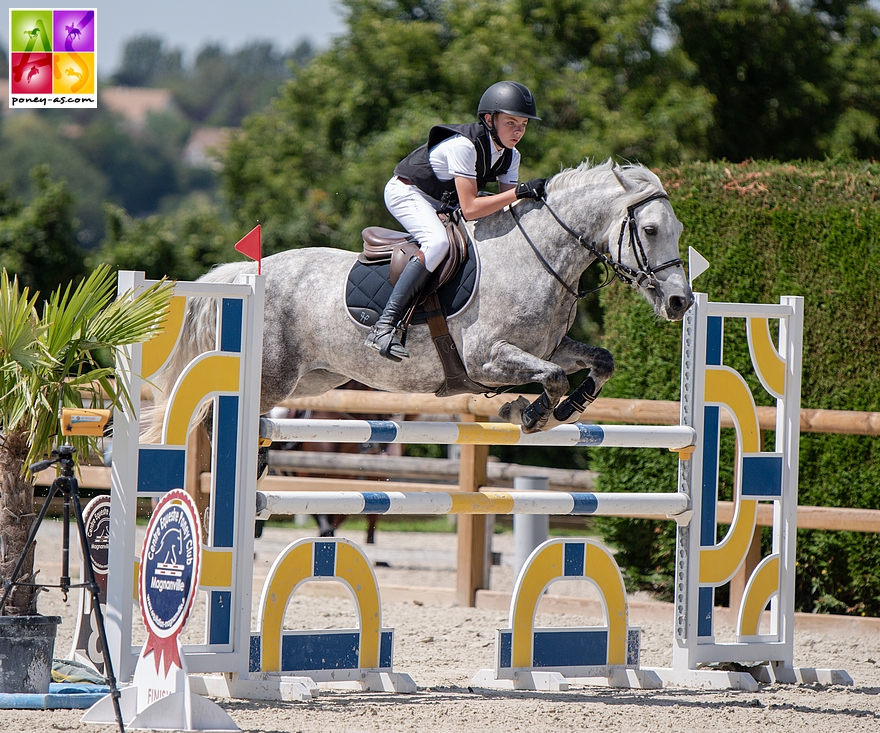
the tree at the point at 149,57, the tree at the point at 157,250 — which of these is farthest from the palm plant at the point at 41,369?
the tree at the point at 149,57

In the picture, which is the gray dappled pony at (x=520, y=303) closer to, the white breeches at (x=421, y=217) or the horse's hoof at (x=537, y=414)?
the horse's hoof at (x=537, y=414)

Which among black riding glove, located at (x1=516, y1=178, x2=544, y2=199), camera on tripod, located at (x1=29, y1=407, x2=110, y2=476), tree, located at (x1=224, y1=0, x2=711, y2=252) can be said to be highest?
tree, located at (x1=224, y1=0, x2=711, y2=252)

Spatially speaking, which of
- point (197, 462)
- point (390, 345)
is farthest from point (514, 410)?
point (197, 462)

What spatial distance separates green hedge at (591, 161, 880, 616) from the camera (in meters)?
5.45

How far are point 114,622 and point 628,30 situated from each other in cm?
952

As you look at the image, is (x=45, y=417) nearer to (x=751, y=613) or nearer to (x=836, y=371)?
(x=751, y=613)

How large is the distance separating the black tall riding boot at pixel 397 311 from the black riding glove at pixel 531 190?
0.44 metres

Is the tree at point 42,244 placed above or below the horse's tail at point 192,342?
above

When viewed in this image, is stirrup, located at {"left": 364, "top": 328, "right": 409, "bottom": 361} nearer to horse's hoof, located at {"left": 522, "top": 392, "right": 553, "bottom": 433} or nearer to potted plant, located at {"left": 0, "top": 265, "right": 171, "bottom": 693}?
horse's hoof, located at {"left": 522, "top": 392, "right": 553, "bottom": 433}

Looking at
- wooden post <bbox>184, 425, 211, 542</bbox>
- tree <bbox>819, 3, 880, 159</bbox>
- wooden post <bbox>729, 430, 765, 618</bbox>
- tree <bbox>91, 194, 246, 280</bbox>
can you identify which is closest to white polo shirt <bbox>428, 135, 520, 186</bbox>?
wooden post <bbox>729, 430, 765, 618</bbox>

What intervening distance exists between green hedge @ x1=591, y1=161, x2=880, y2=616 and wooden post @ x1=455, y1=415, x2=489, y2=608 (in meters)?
0.73

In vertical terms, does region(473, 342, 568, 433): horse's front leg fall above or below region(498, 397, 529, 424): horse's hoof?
above

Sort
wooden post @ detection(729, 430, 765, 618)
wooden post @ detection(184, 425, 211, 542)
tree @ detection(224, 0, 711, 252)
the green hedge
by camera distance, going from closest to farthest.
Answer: wooden post @ detection(729, 430, 765, 618), the green hedge, wooden post @ detection(184, 425, 211, 542), tree @ detection(224, 0, 711, 252)

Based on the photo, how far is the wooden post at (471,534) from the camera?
6.03 metres
